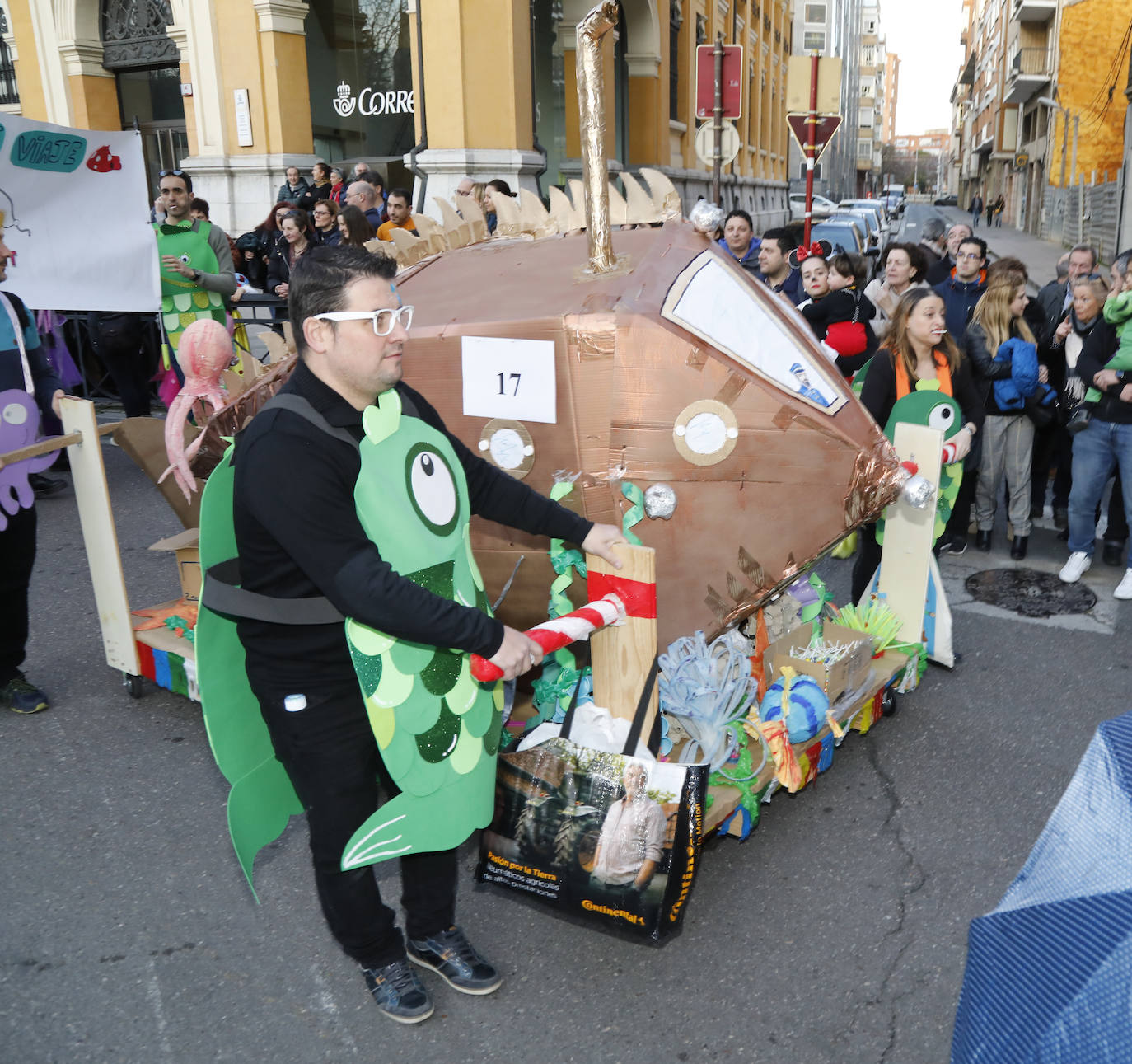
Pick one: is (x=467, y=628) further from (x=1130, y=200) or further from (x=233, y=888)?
(x=1130, y=200)

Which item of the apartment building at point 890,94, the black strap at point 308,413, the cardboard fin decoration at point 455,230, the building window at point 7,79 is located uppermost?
the apartment building at point 890,94

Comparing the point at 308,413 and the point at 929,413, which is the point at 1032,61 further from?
the point at 308,413

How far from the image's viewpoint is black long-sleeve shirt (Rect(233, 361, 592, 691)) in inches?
77.8

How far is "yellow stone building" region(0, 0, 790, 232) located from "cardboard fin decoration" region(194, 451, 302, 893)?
1036 cm

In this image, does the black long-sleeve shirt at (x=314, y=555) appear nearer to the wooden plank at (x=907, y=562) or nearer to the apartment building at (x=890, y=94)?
the wooden plank at (x=907, y=562)

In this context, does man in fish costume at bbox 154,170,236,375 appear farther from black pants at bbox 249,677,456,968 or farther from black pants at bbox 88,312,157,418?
black pants at bbox 249,677,456,968

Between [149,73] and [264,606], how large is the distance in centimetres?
1579

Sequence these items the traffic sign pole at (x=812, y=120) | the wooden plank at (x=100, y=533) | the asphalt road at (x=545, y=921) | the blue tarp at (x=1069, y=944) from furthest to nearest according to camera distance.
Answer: the traffic sign pole at (x=812, y=120)
the wooden plank at (x=100, y=533)
the asphalt road at (x=545, y=921)
the blue tarp at (x=1069, y=944)

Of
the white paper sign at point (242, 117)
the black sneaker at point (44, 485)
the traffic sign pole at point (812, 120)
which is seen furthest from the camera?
the white paper sign at point (242, 117)

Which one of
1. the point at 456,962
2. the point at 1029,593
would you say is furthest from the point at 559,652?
the point at 1029,593

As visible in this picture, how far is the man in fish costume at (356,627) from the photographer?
A: 2006 millimetres

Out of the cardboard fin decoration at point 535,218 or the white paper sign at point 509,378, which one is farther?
the cardboard fin decoration at point 535,218

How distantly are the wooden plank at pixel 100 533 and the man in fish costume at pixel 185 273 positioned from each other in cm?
272

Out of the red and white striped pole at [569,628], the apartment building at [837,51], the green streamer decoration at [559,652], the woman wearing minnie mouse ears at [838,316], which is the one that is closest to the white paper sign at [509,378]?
the green streamer decoration at [559,652]
